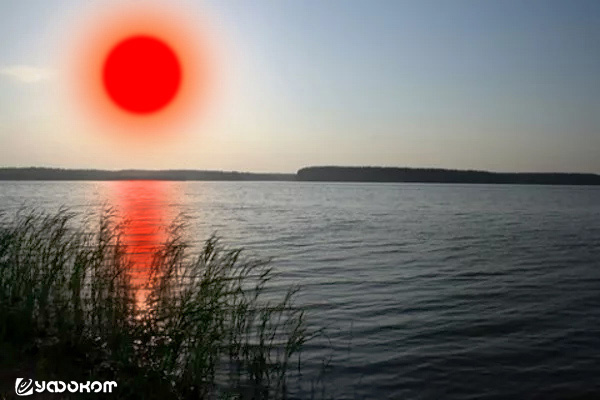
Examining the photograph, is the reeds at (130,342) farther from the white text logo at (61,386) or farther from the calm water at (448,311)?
the calm water at (448,311)

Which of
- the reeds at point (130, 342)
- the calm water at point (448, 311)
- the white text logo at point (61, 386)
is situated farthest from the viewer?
the calm water at point (448, 311)

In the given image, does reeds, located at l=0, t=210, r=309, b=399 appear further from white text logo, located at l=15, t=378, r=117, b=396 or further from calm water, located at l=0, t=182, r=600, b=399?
calm water, located at l=0, t=182, r=600, b=399

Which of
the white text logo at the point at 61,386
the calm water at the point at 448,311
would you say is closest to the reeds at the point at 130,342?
the white text logo at the point at 61,386

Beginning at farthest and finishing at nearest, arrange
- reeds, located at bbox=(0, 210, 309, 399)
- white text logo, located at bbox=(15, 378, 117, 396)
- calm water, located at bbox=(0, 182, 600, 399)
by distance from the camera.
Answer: calm water, located at bbox=(0, 182, 600, 399)
reeds, located at bbox=(0, 210, 309, 399)
white text logo, located at bbox=(15, 378, 117, 396)

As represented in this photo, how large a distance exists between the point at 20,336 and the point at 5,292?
3.16 m

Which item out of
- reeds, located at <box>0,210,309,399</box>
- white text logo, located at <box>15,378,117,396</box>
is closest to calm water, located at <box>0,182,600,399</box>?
reeds, located at <box>0,210,309,399</box>

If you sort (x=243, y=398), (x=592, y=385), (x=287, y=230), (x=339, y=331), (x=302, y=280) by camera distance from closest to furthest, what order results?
(x=243, y=398)
(x=592, y=385)
(x=339, y=331)
(x=302, y=280)
(x=287, y=230)

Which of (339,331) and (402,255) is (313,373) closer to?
(339,331)

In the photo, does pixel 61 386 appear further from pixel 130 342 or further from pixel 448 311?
pixel 448 311

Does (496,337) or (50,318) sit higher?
(50,318)

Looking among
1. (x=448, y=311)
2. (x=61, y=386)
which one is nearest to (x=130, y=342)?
(x=61, y=386)

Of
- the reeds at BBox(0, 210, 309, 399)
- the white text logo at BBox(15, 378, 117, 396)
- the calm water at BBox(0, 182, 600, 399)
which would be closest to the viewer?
the white text logo at BBox(15, 378, 117, 396)

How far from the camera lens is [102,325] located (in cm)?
1320

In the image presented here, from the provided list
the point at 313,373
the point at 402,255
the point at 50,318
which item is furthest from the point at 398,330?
the point at 402,255
